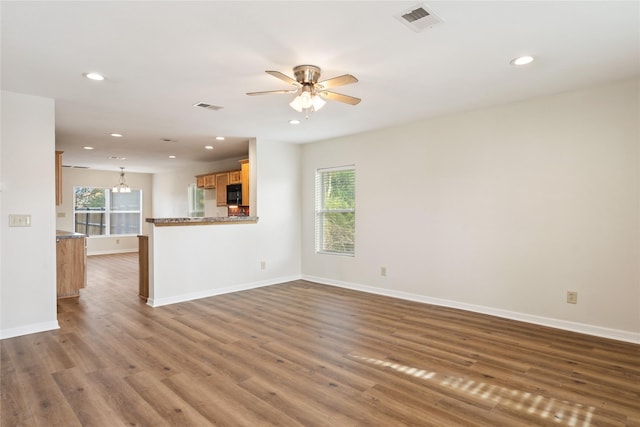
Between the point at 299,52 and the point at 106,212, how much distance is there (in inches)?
386

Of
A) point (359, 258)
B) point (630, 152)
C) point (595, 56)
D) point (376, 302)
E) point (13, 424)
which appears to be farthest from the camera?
point (359, 258)

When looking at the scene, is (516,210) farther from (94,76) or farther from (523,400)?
(94,76)

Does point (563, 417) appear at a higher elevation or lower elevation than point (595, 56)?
lower

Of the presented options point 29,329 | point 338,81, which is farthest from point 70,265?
point 338,81

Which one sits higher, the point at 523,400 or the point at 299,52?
the point at 299,52

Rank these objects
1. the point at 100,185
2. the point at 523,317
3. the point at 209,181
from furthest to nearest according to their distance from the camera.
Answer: the point at 100,185 < the point at 209,181 < the point at 523,317

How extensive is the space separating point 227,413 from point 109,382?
1.02 meters

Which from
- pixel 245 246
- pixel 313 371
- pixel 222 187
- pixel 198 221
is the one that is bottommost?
pixel 313 371

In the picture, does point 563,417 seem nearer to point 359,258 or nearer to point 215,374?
point 215,374

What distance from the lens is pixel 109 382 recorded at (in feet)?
8.46

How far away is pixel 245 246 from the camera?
5.71 metres

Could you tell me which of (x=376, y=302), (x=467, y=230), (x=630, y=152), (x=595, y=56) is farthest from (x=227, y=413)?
(x=630, y=152)

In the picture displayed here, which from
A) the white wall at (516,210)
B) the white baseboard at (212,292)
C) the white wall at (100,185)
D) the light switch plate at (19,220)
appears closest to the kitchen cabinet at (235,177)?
the white baseboard at (212,292)

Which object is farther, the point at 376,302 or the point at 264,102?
the point at 376,302
